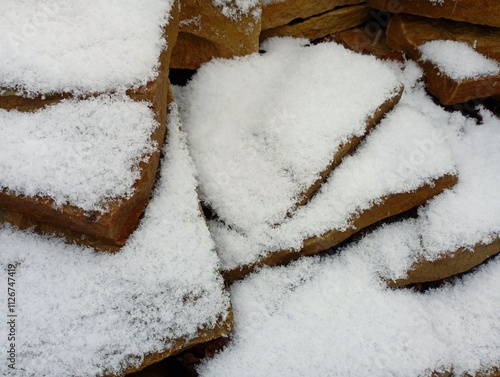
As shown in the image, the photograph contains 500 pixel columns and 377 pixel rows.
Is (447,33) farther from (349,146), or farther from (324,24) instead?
(349,146)

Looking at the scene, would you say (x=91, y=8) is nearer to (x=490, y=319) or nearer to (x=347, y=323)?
(x=347, y=323)

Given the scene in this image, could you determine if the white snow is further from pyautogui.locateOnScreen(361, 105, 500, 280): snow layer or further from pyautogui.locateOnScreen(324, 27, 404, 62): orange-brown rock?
pyautogui.locateOnScreen(361, 105, 500, 280): snow layer

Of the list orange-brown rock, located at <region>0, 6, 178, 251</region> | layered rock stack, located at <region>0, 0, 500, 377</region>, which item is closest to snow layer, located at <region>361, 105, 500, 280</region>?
layered rock stack, located at <region>0, 0, 500, 377</region>

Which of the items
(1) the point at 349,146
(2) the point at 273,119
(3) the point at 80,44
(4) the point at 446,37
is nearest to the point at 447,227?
(1) the point at 349,146

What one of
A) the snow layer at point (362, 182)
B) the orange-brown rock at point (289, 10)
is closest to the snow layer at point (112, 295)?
the snow layer at point (362, 182)

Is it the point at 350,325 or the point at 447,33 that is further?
the point at 447,33

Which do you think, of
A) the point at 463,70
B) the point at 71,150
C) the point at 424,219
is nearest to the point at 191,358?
the point at 71,150
